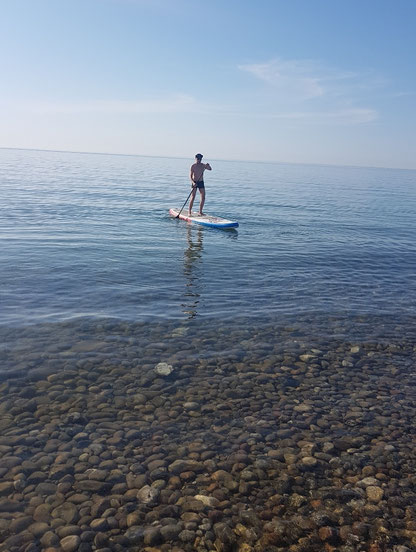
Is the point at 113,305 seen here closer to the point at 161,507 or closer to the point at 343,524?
the point at 161,507

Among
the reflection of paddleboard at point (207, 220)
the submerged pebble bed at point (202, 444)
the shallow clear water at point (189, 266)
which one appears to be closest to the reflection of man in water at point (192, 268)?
the shallow clear water at point (189, 266)

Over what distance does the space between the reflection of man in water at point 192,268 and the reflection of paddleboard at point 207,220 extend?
2.33 feet

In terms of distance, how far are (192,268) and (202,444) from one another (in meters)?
10.6

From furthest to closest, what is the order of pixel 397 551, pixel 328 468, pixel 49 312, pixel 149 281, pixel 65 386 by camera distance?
pixel 149 281 → pixel 49 312 → pixel 65 386 → pixel 328 468 → pixel 397 551

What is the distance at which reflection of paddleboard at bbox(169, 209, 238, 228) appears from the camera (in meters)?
25.3

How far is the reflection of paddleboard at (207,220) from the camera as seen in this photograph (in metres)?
25.3

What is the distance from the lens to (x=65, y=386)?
7.68 meters

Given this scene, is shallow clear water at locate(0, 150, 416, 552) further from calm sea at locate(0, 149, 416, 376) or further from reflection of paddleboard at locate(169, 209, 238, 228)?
reflection of paddleboard at locate(169, 209, 238, 228)

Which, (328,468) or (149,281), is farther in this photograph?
(149,281)

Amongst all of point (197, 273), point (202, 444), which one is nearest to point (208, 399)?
point (202, 444)

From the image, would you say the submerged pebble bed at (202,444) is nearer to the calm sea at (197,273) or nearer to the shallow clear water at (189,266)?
the calm sea at (197,273)

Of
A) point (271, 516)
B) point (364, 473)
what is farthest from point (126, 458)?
point (364, 473)

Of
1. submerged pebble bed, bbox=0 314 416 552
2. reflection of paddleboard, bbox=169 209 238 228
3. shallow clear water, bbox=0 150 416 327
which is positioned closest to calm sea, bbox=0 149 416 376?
shallow clear water, bbox=0 150 416 327

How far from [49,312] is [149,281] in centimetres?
414
